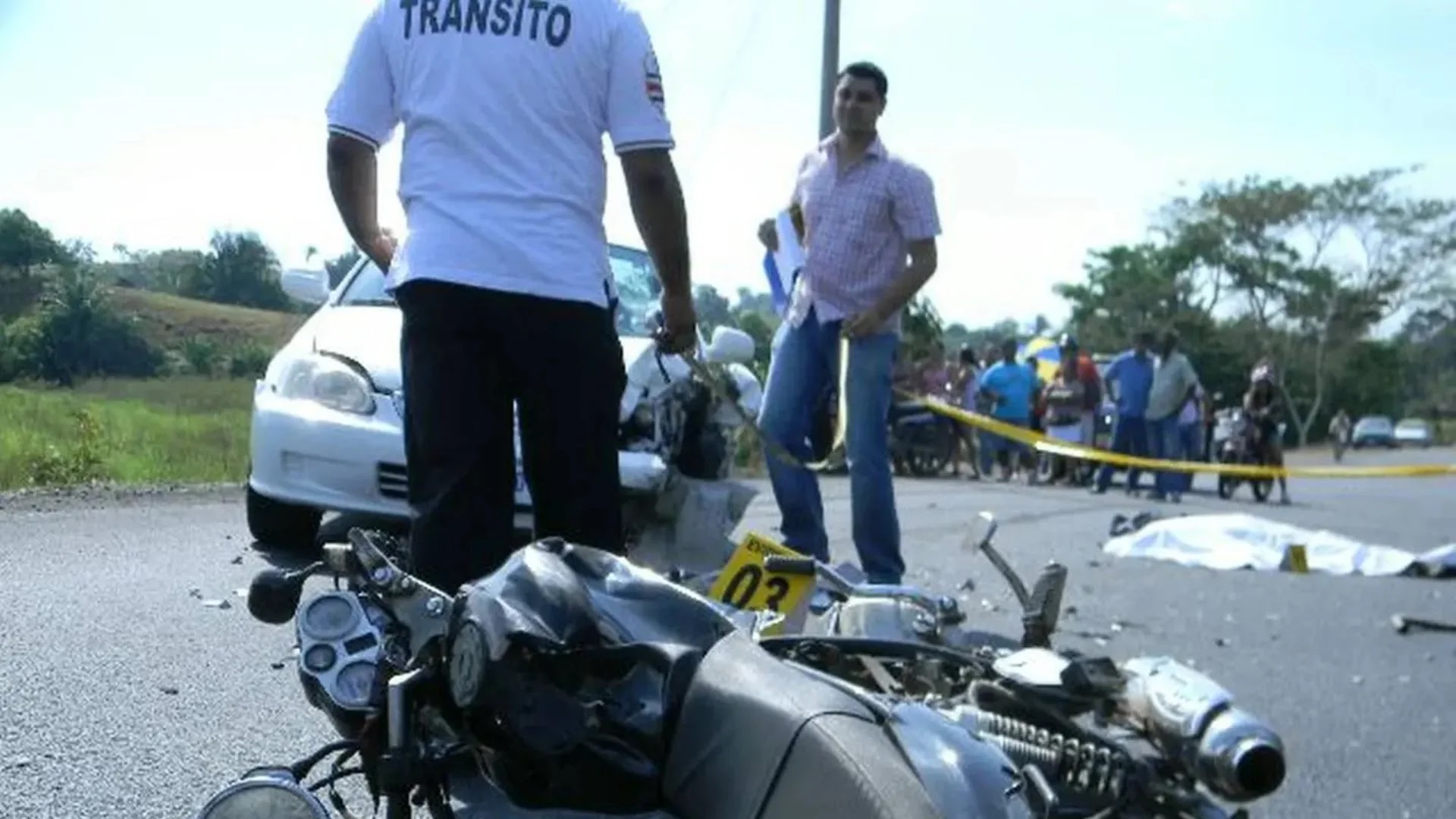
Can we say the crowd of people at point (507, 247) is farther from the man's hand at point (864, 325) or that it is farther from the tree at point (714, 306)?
the tree at point (714, 306)

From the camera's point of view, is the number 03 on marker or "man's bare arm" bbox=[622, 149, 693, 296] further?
the number 03 on marker

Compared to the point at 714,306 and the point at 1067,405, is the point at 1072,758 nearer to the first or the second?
the point at 714,306

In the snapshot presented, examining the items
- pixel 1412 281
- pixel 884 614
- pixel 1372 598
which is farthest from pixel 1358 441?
pixel 884 614

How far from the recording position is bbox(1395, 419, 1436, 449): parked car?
262 feet

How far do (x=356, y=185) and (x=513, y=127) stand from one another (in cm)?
45

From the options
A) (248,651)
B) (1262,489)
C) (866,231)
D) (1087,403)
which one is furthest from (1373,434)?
(248,651)

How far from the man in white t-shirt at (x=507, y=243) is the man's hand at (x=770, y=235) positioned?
12.9 ft

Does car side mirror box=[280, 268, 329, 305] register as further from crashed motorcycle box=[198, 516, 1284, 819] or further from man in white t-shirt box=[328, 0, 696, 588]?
crashed motorcycle box=[198, 516, 1284, 819]

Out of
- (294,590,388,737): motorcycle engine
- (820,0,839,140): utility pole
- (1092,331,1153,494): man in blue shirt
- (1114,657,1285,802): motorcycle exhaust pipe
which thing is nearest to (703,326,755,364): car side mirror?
(1114,657,1285,802): motorcycle exhaust pipe

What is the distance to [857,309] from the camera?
279 inches

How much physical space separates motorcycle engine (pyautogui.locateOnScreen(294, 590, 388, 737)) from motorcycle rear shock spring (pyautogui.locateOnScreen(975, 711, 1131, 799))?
1.22 metres

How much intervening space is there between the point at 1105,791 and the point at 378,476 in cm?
444

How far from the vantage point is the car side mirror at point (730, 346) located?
8.47m

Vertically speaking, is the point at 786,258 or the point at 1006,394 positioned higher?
the point at 786,258
